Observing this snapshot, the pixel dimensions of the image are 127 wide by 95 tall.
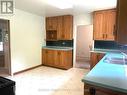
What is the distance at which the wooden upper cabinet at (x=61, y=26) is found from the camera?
5102 millimetres

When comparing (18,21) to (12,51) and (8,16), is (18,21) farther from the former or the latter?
(12,51)

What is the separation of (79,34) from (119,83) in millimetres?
5867

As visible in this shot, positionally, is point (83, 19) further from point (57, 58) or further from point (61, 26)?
point (57, 58)

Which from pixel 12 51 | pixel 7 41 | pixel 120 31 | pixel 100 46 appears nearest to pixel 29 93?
pixel 12 51

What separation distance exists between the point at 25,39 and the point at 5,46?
77 cm

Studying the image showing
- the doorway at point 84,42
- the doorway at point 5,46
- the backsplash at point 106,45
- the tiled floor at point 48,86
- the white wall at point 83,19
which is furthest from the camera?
the doorway at point 84,42

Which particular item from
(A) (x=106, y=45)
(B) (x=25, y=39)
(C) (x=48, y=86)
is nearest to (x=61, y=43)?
(B) (x=25, y=39)

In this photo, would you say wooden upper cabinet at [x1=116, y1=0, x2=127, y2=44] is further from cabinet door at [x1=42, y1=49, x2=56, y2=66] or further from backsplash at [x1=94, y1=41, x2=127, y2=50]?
cabinet door at [x1=42, y1=49, x2=56, y2=66]

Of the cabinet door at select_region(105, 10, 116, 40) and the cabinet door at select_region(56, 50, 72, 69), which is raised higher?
the cabinet door at select_region(105, 10, 116, 40)

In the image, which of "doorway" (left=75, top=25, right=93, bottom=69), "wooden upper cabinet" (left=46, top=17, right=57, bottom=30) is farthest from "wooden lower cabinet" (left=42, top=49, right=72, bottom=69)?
"doorway" (left=75, top=25, right=93, bottom=69)

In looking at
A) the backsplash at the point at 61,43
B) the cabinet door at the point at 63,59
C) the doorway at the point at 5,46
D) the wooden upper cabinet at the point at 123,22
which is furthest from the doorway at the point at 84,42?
the wooden upper cabinet at the point at 123,22

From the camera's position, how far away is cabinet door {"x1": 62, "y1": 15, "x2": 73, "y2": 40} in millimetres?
5082

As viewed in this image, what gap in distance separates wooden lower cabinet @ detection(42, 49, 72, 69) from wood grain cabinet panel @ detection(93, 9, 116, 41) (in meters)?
1.41

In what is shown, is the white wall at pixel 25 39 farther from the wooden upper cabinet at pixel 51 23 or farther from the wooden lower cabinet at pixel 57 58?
the wooden lower cabinet at pixel 57 58
